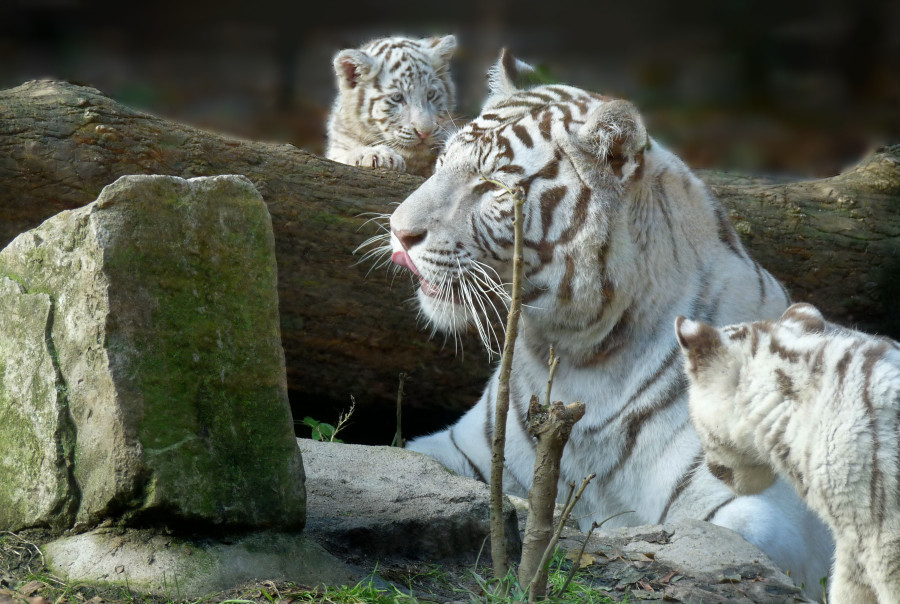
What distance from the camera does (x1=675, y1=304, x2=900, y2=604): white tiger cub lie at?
2031 millimetres

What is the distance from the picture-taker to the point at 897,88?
6.81 meters

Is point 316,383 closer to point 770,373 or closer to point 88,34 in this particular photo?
point 770,373

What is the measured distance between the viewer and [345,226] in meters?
3.73

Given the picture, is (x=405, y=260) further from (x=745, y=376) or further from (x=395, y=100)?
(x=395, y=100)

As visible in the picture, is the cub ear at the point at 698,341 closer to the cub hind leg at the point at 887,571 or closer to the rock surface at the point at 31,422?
the cub hind leg at the point at 887,571

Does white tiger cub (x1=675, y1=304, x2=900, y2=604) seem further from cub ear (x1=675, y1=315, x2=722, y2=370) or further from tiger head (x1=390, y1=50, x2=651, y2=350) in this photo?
tiger head (x1=390, y1=50, x2=651, y2=350)

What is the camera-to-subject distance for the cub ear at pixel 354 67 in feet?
17.5

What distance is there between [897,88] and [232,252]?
605cm

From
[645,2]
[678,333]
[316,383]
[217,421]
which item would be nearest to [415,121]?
[645,2]

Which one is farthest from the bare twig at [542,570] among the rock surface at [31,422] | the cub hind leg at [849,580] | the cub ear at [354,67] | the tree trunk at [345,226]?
the cub ear at [354,67]

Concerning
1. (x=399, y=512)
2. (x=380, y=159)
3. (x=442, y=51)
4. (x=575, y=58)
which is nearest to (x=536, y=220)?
(x=399, y=512)

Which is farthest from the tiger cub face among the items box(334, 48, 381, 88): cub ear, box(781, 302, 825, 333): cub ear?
box(334, 48, 381, 88): cub ear

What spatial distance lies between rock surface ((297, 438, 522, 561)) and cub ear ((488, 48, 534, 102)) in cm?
141

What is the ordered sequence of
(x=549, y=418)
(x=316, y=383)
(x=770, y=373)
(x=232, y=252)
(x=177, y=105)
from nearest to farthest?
(x=549, y=418)
(x=232, y=252)
(x=770, y=373)
(x=316, y=383)
(x=177, y=105)
